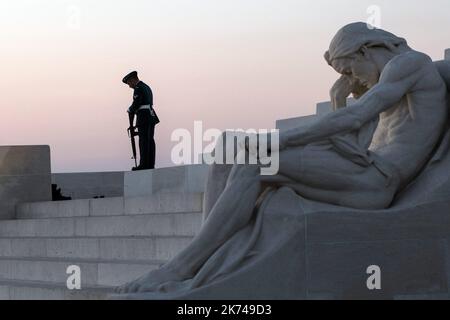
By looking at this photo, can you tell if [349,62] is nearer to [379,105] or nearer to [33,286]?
[379,105]

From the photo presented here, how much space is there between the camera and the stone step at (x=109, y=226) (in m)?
10.8

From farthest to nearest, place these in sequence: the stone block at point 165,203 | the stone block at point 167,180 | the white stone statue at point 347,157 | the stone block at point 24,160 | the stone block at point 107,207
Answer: the stone block at point 24,160, the stone block at point 167,180, the stone block at point 107,207, the stone block at point 165,203, the white stone statue at point 347,157

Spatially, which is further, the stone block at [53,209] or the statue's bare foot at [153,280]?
the stone block at [53,209]

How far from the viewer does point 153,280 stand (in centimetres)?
757

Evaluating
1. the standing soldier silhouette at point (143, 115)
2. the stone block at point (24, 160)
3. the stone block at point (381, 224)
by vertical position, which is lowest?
the stone block at point (381, 224)

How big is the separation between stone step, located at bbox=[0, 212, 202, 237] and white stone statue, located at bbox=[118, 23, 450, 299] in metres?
2.77

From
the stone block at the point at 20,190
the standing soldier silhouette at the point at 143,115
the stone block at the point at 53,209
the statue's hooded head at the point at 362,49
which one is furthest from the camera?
the standing soldier silhouette at the point at 143,115

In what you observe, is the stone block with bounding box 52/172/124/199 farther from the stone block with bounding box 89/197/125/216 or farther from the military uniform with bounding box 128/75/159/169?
the stone block with bounding box 89/197/125/216

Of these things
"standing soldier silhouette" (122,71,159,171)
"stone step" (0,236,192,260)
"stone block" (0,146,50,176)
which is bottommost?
"stone step" (0,236,192,260)

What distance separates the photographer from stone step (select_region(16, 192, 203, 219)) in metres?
11.6

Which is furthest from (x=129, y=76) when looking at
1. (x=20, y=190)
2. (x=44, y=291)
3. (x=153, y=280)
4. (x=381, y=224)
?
(x=153, y=280)

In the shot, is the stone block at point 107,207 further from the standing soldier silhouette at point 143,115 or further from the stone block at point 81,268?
the standing soldier silhouette at point 143,115

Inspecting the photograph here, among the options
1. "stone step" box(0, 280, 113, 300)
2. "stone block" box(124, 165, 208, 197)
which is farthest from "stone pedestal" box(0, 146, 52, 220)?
"stone step" box(0, 280, 113, 300)

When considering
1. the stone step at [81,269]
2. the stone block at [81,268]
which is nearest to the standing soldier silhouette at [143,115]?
the stone step at [81,269]
